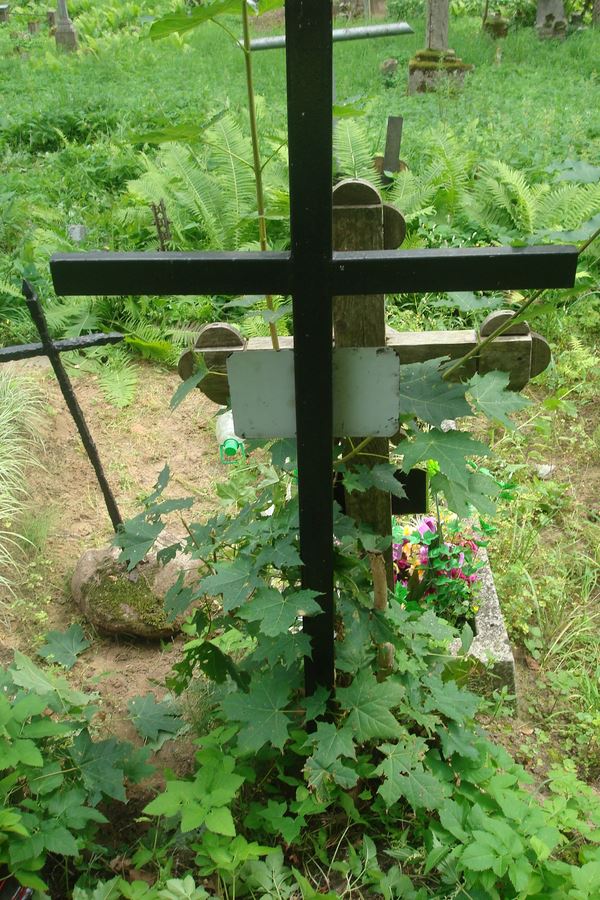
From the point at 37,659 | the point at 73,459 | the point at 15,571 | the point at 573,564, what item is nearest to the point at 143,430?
the point at 73,459

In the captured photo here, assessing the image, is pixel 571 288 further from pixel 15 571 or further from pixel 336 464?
pixel 15 571

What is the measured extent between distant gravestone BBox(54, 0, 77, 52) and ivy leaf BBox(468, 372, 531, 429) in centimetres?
1359

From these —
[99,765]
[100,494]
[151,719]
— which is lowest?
[100,494]

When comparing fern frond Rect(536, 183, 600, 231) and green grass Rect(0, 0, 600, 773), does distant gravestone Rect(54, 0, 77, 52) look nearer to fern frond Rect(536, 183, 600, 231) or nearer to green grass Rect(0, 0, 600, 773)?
green grass Rect(0, 0, 600, 773)

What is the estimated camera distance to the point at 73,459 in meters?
3.95

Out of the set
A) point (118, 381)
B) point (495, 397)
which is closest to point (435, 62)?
point (118, 381)

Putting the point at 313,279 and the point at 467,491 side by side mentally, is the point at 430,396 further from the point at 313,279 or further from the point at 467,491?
the point at 313,279

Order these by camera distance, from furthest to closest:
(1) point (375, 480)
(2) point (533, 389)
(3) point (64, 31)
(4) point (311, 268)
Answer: (3) point (64, 31) < (2) point (533, 389) < (1) point (375, 480) < (4) point (311, 268)

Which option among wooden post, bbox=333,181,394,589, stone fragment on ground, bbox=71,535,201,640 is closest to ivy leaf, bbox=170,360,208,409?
wooden post, bbox=333,181,394,589

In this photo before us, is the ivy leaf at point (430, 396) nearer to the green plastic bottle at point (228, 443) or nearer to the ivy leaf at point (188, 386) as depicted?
the ivy leaf at point (188, 386)

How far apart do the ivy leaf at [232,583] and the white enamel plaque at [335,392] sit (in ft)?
1.04

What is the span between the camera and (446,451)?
1601 mm

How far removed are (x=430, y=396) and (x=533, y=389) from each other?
2.96 m

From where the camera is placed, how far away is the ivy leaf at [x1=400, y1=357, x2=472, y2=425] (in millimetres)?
1626
